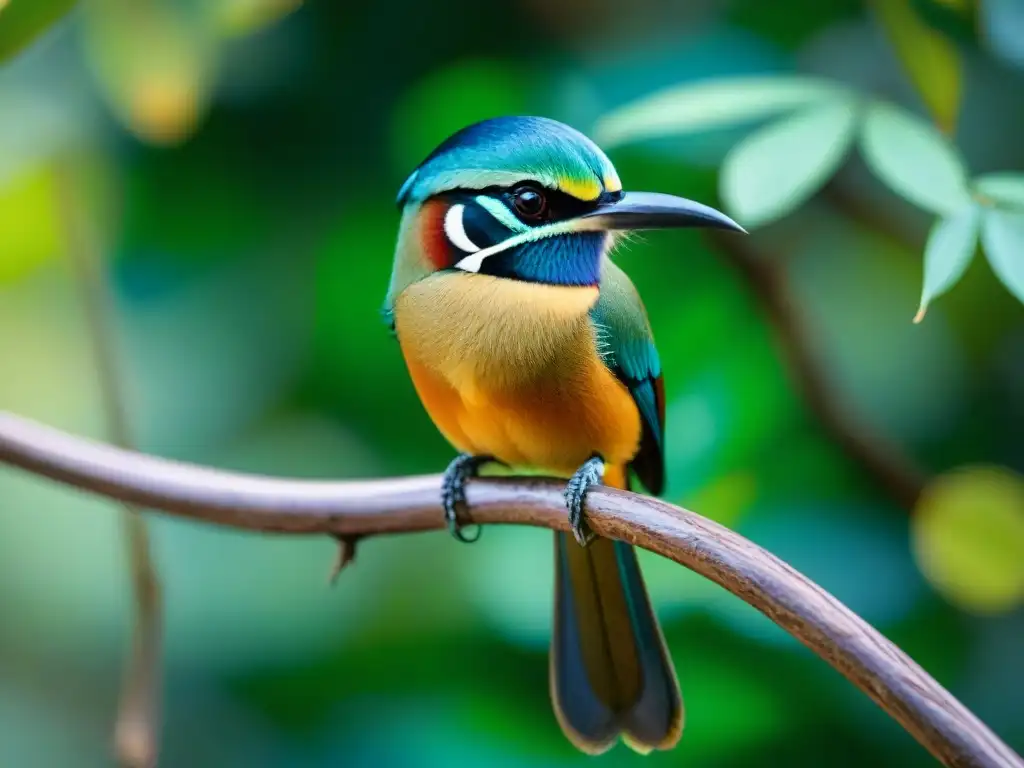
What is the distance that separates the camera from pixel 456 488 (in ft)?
3.22

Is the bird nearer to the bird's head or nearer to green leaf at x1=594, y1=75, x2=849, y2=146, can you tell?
the bird's head

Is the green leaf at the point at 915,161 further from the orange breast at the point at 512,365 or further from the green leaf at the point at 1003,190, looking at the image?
the orange breast at the point at 512,365

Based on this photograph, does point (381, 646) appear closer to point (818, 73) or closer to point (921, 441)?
point (921, 441)

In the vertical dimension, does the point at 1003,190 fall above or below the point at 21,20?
below

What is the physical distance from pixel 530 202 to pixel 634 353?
0.59 ft

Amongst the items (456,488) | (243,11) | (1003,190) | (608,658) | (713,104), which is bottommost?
(608,658)

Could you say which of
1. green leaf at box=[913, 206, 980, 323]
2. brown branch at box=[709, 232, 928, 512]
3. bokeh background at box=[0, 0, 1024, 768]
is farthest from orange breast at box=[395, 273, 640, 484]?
brown branch at box=[709, 232, 928, 512]

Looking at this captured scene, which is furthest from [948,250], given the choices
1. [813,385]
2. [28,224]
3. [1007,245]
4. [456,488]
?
[28,224]

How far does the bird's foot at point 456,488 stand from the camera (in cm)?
96

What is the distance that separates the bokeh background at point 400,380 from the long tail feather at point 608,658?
219mm

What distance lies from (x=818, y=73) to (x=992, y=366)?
0.48 m

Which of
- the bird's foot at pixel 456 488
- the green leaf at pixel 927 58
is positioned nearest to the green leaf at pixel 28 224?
the bird's foot at pixel 456 488

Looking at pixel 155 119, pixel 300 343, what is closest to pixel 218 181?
pixel 300 343

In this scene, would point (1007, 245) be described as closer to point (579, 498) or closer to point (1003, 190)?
point (1003, 190)
